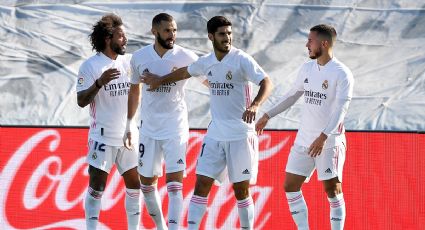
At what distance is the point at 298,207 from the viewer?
32.1 feet

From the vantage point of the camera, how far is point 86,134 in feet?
36.9

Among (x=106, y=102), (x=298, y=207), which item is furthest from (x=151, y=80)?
(x=298, y=207)

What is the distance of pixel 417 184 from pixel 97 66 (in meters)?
3.33

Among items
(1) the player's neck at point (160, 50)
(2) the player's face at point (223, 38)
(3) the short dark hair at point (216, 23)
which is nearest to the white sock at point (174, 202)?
(1) the player's neck at point (160, 50)

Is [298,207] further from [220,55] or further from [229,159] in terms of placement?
[220,55]

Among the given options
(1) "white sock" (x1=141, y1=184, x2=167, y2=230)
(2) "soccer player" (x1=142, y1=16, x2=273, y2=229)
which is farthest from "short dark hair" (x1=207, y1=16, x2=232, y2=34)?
(1) "white sock" (x1=141, y1=184, x2=167, y2=230)

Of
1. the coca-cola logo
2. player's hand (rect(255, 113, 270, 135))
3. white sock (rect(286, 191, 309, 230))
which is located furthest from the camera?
the coca-cola logo

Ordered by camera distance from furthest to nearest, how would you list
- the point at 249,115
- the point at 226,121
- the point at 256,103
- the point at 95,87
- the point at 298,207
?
1. the point at 298,207
2. the point at 95,87
3. the point at 226,121
4. the point at 256,103
5. the point at 249,115

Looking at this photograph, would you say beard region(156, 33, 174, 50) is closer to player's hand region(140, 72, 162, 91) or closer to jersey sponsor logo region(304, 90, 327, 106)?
player's hand region(140, 72, 162, 91)

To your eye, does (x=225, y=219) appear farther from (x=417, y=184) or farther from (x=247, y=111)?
(x=247, y=111)

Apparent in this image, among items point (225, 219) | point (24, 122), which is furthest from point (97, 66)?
point (24, 122)

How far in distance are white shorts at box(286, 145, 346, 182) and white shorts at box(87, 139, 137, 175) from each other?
1.37 m

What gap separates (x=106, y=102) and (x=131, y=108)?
0.26m

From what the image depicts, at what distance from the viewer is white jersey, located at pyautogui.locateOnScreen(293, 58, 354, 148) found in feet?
30.7
